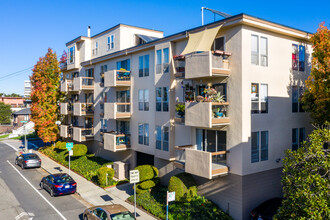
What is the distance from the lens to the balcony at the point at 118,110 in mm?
22562

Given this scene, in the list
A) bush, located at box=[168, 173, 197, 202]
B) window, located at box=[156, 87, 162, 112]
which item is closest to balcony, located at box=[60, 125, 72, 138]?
window, located at box=[156, 87, 162, 112]

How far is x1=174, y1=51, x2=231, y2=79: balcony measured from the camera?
14367 mm

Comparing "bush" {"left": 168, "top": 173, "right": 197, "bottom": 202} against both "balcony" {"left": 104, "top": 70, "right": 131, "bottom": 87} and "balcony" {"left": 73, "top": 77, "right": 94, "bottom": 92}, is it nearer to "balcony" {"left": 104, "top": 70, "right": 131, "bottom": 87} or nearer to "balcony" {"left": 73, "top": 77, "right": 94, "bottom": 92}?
"balcony" {"left": 104, "top": 70, "right": 131, "bottom": 87}

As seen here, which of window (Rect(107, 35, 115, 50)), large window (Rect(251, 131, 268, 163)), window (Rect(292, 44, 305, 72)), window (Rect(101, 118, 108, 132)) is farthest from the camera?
window (Rect(107, 35, 115, 50))

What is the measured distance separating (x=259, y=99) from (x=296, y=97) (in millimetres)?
3735

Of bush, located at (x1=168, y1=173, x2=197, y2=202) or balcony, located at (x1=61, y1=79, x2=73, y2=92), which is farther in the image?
balcony, located at (x1=61, y1=79, x2=73, y2=92)

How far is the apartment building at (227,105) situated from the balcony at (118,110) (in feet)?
3.96

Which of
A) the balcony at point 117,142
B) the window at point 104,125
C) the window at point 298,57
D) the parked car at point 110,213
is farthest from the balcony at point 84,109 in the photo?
the window at point 298,57

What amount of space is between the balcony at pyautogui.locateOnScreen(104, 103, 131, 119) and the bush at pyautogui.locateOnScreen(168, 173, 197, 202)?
8.23m

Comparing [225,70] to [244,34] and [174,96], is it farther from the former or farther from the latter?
[174,96]

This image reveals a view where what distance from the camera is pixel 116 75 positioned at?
2261 centimetres

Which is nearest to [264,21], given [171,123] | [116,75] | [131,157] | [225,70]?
[225,70]

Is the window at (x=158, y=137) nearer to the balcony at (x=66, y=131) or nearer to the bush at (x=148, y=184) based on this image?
the bush at (x=148, y=184)

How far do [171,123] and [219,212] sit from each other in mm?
6332
